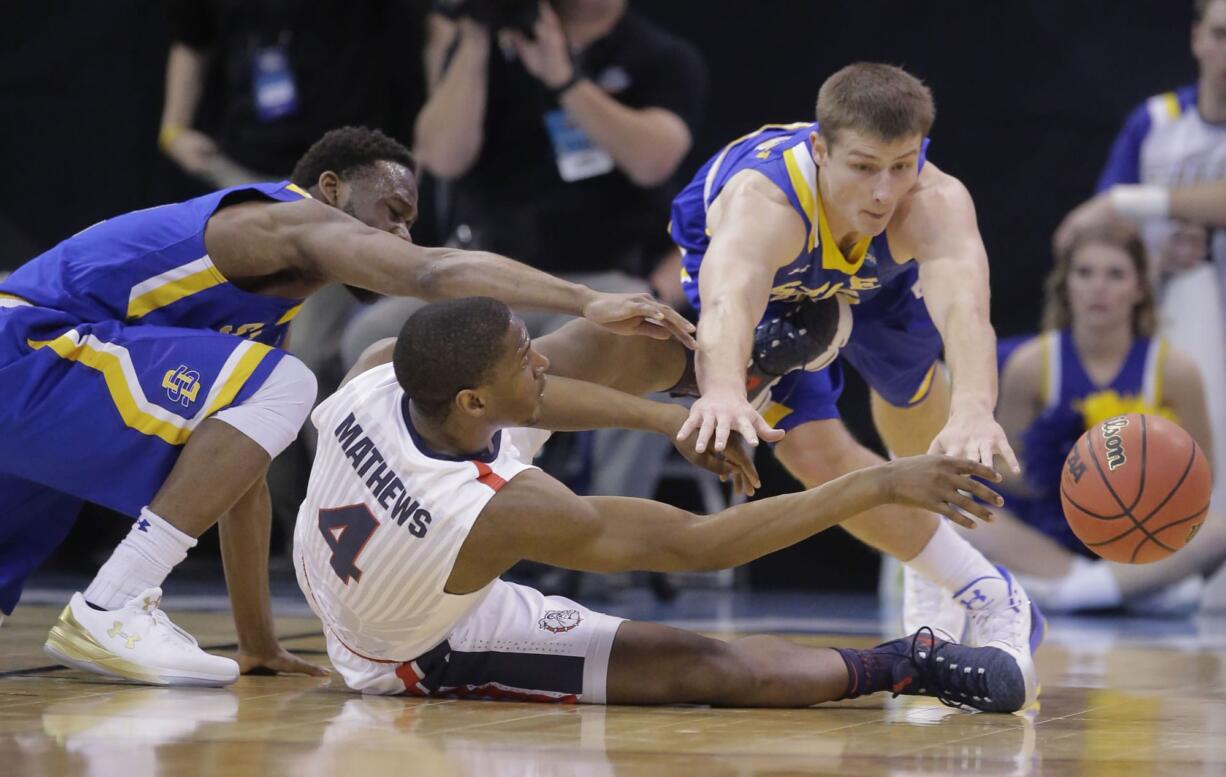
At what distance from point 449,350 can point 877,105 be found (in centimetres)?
117

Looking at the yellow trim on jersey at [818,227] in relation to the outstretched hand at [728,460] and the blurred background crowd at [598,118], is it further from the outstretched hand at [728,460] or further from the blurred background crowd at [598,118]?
the blurred background crowd at [598,118]

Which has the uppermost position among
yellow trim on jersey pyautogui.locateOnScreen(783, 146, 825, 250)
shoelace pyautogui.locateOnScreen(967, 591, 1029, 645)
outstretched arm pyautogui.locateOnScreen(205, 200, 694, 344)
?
yellow trim on jersey pyautogui.locateOnScreen(783, 146, 825, 250)

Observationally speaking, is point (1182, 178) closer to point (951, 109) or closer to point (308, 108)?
point (951, 109)

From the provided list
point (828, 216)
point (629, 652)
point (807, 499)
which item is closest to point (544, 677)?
point (629, 652)

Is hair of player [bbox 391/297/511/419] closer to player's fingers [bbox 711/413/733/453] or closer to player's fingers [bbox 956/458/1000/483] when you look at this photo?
player's fingers [bbox 711/413/733/453]

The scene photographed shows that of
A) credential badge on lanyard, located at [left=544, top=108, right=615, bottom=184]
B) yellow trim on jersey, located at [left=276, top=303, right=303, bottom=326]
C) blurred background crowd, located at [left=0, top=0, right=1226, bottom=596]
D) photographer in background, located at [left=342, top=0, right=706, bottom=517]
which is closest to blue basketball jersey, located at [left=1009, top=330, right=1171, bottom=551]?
blurred background crowd, located at [left=0, top=0, right=1226, bottom=596]

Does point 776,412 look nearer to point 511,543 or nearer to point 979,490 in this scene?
point 511,543

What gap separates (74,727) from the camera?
2854mm

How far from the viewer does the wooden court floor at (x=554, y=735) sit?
2.49 meters

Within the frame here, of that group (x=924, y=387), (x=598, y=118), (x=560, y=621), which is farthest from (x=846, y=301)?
(x=598, y=118)

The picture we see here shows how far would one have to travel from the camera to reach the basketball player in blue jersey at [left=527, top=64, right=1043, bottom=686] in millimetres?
3387

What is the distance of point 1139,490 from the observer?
3.34 metres

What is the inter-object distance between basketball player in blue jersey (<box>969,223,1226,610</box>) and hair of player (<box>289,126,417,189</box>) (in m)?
3.37

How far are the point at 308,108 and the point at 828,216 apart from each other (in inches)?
137
